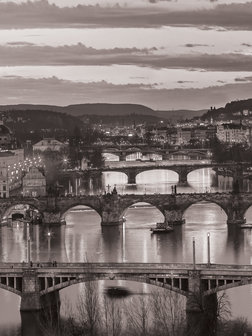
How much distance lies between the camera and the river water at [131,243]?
25.7 meters

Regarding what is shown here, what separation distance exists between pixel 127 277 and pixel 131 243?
31.8 feet

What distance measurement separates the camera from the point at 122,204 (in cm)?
3931

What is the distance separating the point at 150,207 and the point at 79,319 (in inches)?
808

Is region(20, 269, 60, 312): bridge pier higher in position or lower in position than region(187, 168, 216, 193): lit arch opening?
lower

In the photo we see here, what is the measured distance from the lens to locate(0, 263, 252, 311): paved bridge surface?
77.6 feet

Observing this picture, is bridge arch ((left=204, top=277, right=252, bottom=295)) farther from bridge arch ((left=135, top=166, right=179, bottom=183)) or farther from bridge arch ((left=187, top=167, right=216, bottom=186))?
bridge arch ((left=135, top=166, right=179, bottom=183))

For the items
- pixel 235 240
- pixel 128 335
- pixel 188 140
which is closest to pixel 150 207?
pixel 235 240

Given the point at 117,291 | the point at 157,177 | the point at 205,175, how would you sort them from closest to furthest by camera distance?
the point at 117,291, the point at 157,177, the point at 205,175

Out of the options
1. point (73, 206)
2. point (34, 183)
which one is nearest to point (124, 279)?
point (73, 206)

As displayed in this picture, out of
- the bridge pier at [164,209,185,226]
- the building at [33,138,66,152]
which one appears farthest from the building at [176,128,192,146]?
the bridge pier at [164,209,185,226]

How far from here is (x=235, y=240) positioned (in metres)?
34.5

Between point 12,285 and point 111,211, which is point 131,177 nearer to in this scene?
point 111,211

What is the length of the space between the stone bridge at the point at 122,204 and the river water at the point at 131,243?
0.40 meters

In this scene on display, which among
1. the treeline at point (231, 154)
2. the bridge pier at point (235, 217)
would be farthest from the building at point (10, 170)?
the treeline at point (231, 154)
